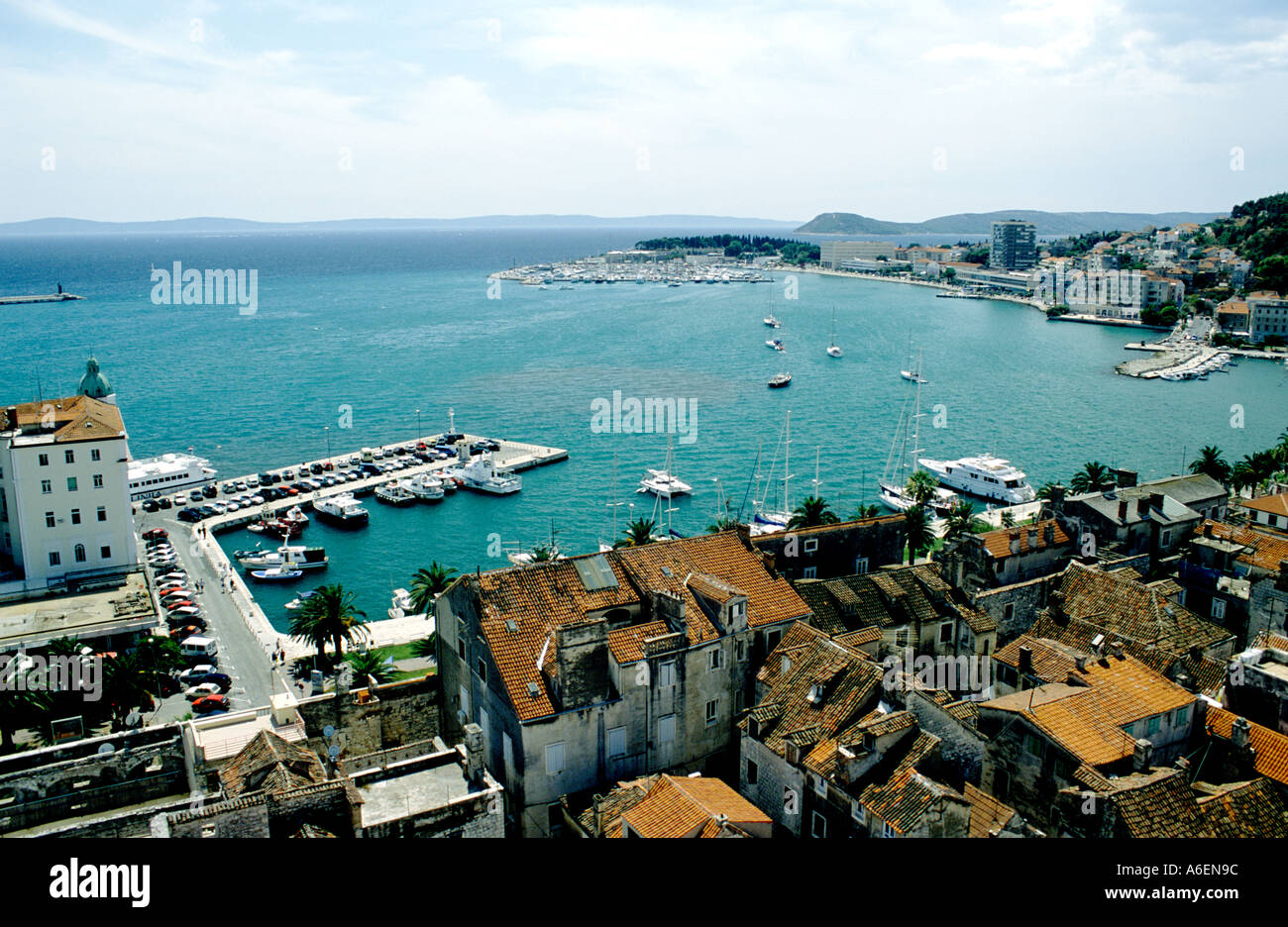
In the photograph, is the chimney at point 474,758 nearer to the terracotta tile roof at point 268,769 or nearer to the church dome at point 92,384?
the terracotta tile roof at point 268,769

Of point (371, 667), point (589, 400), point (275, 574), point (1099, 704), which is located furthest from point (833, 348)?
point (1099, 704)

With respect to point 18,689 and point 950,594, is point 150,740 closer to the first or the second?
point 18,689

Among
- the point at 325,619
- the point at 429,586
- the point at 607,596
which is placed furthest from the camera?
the point at 429,586

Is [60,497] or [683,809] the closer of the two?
[683,809]

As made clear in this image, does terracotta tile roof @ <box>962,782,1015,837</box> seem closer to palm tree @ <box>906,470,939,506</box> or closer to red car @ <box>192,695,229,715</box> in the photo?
red car @ <box>192,695,229,715</box>

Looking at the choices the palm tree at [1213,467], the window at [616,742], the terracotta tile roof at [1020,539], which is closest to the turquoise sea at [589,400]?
the palm tree at [1213,467]

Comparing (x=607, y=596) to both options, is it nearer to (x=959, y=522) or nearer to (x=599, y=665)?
(x=599, y=665)
